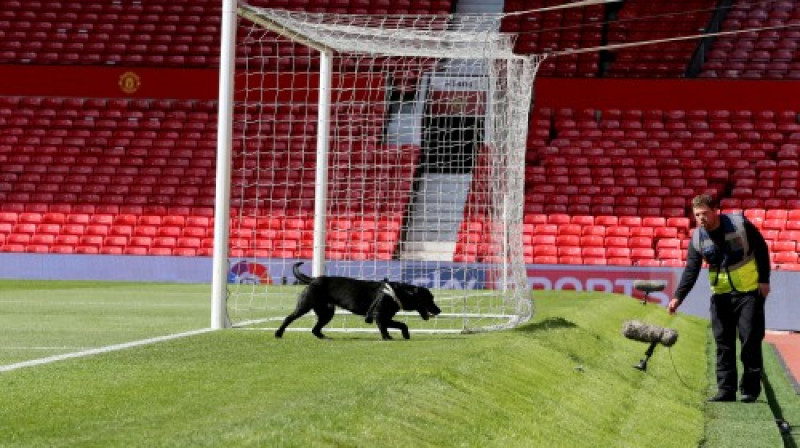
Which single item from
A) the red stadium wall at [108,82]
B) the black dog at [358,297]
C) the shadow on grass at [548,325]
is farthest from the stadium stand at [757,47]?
the black dog at [358,297]

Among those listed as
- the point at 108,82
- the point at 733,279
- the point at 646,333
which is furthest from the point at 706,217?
the point at 108,82

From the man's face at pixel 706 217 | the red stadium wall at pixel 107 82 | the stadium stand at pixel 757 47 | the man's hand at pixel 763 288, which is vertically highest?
the stadium stand at pixel 757 47

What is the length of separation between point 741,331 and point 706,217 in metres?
1.18

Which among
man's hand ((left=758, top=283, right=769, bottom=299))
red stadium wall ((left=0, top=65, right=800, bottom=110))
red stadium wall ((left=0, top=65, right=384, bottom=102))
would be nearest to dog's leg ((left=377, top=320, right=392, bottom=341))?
man's hand ((left=758, top=283, right=769, bottom=299))

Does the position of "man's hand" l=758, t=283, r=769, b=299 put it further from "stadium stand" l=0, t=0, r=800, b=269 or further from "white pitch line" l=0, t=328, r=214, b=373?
"stadium stand" l=0, t=0, r=800, b=269

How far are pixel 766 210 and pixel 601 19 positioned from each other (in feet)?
30.5

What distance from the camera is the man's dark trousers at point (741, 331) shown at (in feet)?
40.7

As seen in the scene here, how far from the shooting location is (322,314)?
43.4 ft

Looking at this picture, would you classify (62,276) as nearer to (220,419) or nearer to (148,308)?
(148,308)

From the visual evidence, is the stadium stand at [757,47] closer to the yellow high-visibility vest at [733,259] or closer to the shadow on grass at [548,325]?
the shadow on grass at [548,325]

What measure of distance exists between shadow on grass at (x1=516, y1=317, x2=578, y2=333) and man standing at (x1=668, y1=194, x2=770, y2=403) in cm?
256

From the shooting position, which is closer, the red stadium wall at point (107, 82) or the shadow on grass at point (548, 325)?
the shadow on grass at point (548, 325)

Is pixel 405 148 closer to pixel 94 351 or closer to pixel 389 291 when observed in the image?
pixel 389 291

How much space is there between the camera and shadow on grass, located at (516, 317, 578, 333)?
15141 mm
